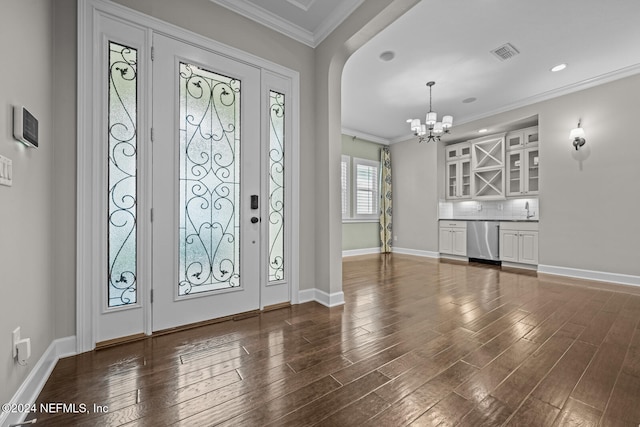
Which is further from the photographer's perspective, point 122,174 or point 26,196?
point 122,174

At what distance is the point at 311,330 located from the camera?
7.59 ft

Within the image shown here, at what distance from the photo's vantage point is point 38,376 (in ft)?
4.93

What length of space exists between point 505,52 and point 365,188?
3.97 m

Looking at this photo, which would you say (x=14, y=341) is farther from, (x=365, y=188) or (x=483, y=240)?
(x=483, y=240)

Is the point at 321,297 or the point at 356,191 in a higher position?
the point at 356,191

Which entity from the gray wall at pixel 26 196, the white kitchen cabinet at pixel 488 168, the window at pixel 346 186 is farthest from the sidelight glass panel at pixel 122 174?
the white kitchen cabinet at pixel 488 168

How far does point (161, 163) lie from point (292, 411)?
2.07 meters

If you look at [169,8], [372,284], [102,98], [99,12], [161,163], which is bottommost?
[372,284]

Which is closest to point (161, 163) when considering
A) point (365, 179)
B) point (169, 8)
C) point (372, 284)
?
point (169, 8)

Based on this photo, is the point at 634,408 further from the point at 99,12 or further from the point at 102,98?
the point at 99,12

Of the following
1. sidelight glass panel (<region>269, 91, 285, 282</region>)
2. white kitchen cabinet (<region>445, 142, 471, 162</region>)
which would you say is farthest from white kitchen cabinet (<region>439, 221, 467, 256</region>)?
sidelight glass panel (<region>269, 91, 285, 282</region>)

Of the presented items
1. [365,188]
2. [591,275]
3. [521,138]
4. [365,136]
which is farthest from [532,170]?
[365,136]

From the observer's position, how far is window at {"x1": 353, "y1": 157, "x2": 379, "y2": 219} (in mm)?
6727

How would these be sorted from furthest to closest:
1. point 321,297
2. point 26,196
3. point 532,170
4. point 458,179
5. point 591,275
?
point 458,179 < point 532,170 < point 591,275 < point 321,297 < point 26,196
